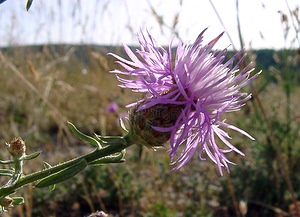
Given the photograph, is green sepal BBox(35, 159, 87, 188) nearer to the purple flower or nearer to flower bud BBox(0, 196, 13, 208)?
flower bud BBox(0, 196, 13, 208)

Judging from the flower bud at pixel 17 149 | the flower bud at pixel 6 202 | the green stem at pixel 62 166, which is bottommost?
the flower bud at pixel 6 202

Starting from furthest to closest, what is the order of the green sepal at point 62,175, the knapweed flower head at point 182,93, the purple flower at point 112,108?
1. the purple flower at point 112,108
2. the knapweed flower head at point 182,93
3. the green sepal at point 62,175

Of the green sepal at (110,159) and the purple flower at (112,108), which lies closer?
the green sepal at (110,159)

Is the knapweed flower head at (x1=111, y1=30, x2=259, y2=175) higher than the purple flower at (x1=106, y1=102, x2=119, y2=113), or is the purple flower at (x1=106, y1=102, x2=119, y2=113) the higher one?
the purple flower at (x1=106, y1=102, x2=119, y2=113)

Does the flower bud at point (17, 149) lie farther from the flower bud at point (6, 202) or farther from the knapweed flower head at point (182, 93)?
the knapweed flower head at point (182, 93)

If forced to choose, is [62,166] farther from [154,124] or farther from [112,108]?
[112,108]

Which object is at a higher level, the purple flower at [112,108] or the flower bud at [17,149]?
the purple flower at [112,108]

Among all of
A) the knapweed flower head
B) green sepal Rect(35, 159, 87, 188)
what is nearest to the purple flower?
the knapweed flower head

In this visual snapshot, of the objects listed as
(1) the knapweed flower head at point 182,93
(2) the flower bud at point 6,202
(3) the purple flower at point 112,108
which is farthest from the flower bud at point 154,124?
(3) the purple flower at point 112,108
